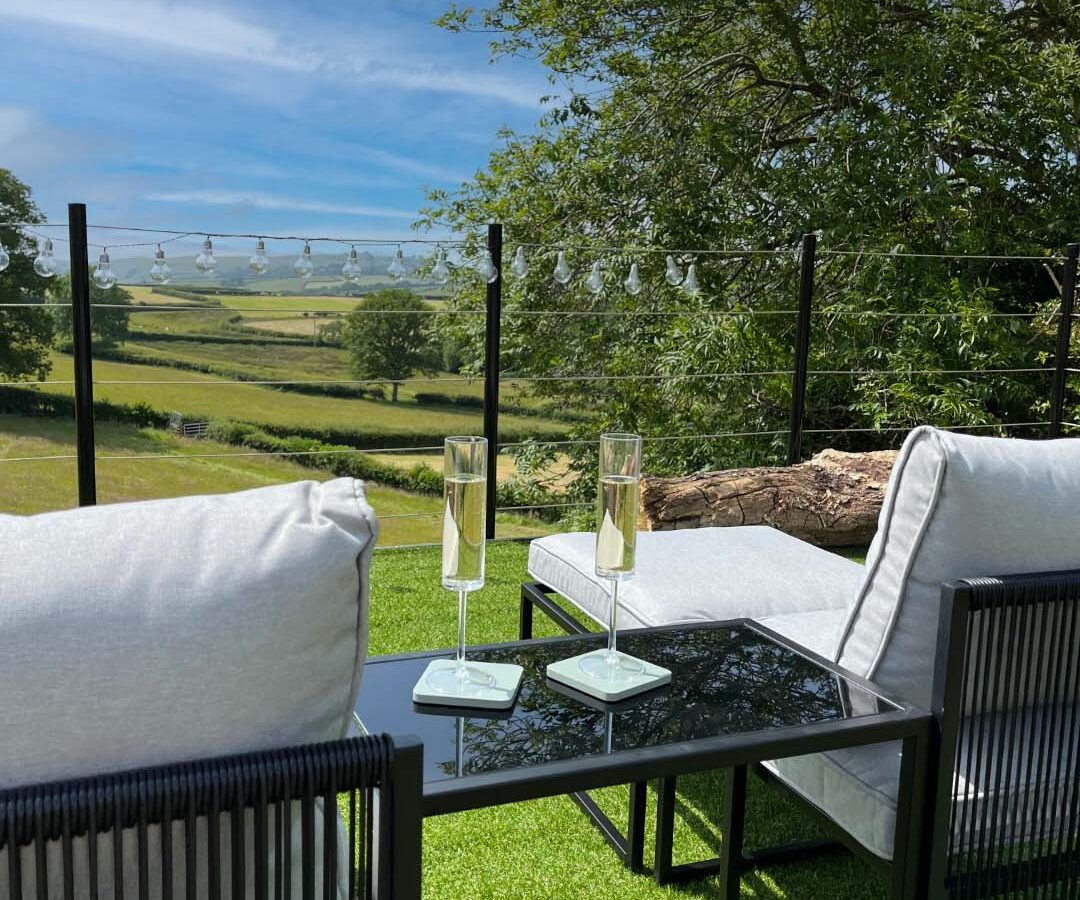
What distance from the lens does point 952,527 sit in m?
1.43

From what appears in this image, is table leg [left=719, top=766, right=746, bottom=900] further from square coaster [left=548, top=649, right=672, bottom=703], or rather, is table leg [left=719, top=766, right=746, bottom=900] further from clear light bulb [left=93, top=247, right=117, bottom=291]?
clear light bulb [left=93, top=247, right=117, bottom=291]

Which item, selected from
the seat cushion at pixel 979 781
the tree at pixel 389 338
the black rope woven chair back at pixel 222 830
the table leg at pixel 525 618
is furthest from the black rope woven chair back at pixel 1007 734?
the tree at pixel 389 338

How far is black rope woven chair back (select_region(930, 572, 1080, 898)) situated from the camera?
1.41 meters

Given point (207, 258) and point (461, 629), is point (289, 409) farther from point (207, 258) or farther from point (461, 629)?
point (461, 629)

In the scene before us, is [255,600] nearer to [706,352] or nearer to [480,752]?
[480,752]

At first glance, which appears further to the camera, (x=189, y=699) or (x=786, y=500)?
(x=786, y=500)

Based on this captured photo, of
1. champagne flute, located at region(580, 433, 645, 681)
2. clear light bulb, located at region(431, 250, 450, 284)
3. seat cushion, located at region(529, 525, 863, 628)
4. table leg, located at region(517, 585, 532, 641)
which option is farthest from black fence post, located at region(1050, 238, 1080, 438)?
champagne flute, located at region(580, 433, 645, 681)

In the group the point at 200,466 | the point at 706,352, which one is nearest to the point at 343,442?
the point at 200,466

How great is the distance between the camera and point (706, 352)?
6664mm

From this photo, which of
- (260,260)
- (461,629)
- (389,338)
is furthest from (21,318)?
(461,629)

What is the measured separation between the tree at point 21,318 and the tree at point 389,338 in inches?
139

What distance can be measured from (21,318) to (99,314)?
2.67 ft

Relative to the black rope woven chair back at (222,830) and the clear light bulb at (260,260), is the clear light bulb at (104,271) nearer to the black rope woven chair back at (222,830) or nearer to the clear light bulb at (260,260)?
the clear light bulb at (260,260)

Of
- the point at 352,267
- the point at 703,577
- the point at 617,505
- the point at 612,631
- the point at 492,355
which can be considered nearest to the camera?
the point at 617,505
